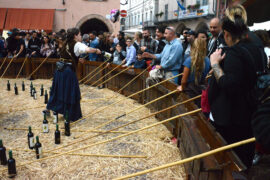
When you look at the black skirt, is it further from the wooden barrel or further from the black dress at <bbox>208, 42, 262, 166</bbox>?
the black dress at <bbox>208, 42, 262, 166</bbox>

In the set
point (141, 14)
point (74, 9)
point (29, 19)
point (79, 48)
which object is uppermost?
point (141, 14)

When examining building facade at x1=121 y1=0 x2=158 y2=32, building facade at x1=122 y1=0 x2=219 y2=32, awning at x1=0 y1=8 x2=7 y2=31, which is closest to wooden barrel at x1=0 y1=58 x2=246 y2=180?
awning at x1=0 y1=8 x2=7 y2=31

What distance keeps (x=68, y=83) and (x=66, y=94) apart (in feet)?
0.85

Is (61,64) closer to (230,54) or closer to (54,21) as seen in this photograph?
(230,54)

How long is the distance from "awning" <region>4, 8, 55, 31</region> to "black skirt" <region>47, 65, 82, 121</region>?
1467 cm

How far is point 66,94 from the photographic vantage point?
17.4 feet

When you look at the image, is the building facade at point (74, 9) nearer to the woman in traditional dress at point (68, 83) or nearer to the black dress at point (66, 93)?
the woman in traditional dress at point (68, 83)

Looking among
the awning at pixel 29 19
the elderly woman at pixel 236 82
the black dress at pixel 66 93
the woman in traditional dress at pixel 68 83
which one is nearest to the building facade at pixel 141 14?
the awning at pixel 29 19

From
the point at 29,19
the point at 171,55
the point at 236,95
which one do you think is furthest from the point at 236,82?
the point at 29,19

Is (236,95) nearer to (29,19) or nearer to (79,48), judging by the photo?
(79,48)

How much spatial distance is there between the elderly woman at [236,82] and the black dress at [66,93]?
3.84 meters

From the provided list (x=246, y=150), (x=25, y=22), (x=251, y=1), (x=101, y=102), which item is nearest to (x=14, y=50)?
(x=101, y=102)

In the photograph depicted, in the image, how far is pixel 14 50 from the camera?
10.9 metres

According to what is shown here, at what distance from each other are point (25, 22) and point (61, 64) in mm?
15361
